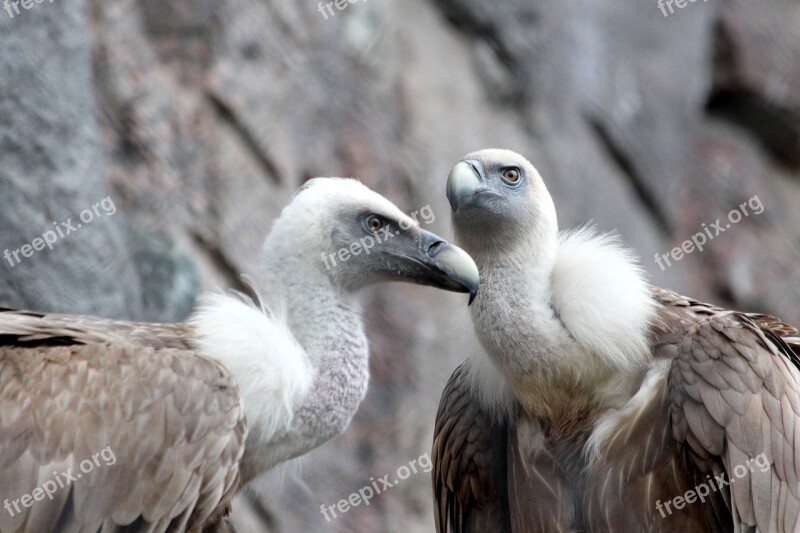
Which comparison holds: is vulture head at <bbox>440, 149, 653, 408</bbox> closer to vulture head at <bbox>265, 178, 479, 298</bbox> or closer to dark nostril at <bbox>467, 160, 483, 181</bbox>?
dark nostril at <bbox>467, 160, 483, 181</bbox>

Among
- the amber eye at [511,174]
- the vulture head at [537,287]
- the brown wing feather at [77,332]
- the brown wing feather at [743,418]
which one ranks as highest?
the brown wing feather at [77,332]

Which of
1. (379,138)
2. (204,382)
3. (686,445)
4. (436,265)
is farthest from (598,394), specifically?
(379,138)

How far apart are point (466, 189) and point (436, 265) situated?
0.30 m

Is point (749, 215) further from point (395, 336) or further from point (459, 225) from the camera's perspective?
point (459, 225)

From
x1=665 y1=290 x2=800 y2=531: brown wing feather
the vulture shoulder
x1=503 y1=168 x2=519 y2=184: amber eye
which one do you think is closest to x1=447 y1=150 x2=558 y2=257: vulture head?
x1=503 y1=168 x2=519 y2=184: amber eye

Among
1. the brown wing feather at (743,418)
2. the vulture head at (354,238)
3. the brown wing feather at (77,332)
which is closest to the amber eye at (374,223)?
the vulture head at (354,238)

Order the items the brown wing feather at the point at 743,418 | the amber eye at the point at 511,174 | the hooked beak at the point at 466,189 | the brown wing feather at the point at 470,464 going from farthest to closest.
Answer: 1. the brown wing feather at the point at 470,464
2. the amber eye at the point at 511,174
3. the hooked beak at the point at 466,189
4. the brown wing feather at the point at 743,418

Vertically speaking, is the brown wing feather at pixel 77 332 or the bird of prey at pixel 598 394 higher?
the brown wing feather at pixel 77 332

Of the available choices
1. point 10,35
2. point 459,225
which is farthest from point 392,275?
point 10,35

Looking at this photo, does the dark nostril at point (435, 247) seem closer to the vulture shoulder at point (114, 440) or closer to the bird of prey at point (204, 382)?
the bird of prey at point (204, 382)

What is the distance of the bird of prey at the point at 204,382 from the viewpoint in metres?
3.86

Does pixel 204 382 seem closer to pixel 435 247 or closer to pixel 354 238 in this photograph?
pixel 354 238

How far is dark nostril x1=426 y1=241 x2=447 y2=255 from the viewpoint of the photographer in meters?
4.37

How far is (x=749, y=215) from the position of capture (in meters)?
10.1
